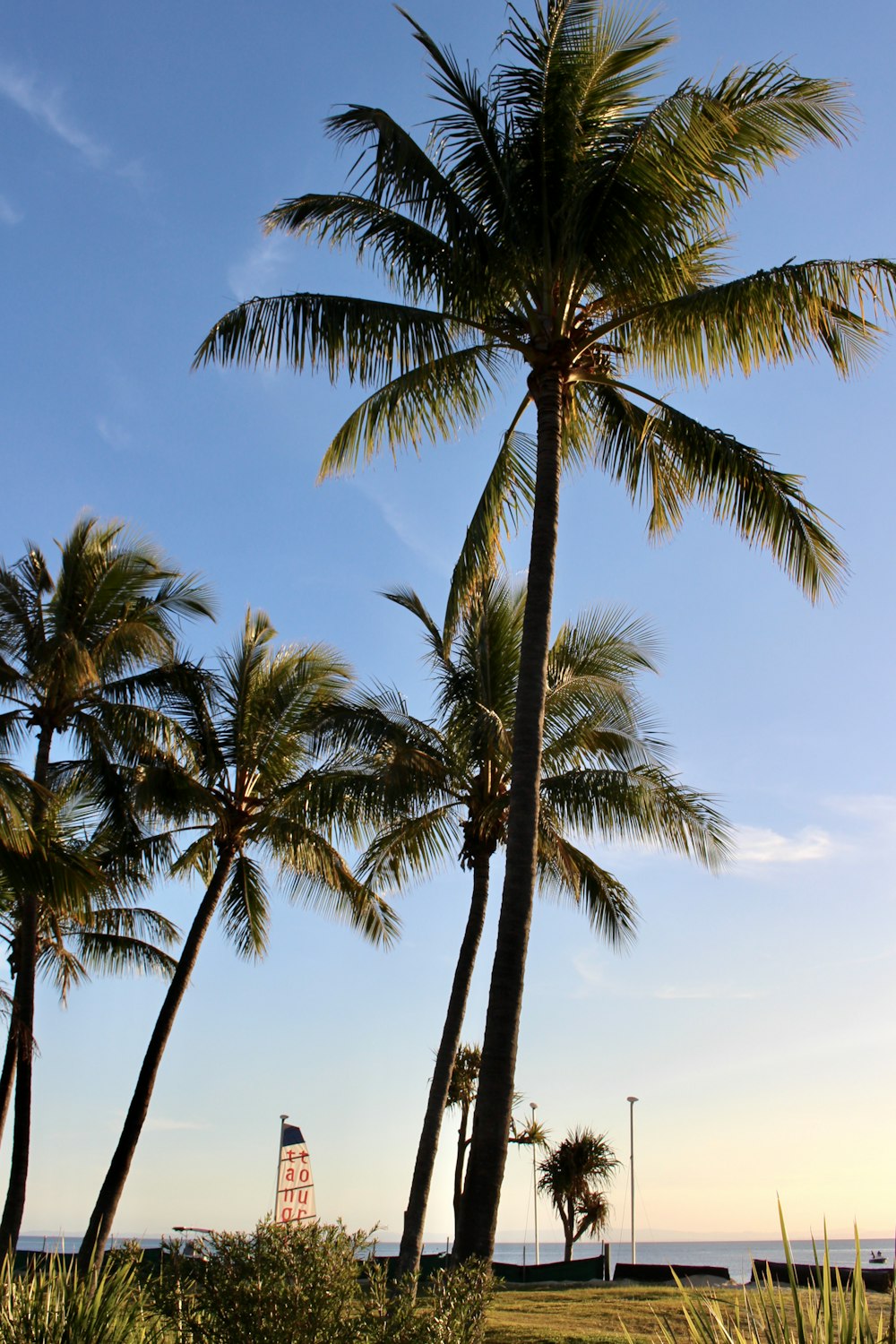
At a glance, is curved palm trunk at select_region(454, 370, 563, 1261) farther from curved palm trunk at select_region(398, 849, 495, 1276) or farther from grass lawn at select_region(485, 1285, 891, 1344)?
curved palm trunk at select_region(398, 849, 495, 1276)

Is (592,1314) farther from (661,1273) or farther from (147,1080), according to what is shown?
(661,1273)

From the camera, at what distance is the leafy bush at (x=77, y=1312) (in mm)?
5953

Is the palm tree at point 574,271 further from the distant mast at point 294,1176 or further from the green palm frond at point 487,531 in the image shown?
the distant mast at point 294,1176

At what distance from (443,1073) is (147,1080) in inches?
197

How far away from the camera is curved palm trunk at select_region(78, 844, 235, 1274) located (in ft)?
54.6

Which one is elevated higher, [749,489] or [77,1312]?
[749,489]

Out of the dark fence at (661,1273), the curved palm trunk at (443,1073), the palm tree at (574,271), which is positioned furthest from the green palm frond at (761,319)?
the dark fence at (661,1273)

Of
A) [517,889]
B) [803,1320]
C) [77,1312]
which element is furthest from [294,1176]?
[803,1320]

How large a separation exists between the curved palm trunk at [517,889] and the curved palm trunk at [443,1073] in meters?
6.55

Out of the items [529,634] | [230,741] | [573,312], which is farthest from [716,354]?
[230,741]

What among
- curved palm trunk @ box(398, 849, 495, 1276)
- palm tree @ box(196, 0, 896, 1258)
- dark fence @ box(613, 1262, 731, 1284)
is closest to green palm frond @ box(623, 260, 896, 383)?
palm tree @ box(196, 0, 896, 1258)

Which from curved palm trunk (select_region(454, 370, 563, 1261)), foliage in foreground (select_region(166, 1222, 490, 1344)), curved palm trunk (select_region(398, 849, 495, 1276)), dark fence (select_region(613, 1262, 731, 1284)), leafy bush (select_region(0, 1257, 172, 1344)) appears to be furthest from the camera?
dark fence (select_region(613, 1262, 731, 1284))

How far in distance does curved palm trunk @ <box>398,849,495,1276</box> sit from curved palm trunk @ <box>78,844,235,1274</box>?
4162mm

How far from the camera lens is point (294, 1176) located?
20.7m
